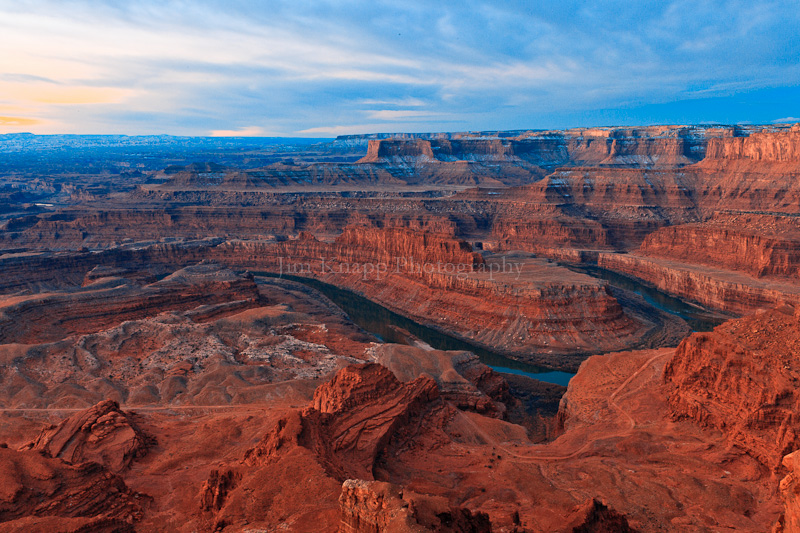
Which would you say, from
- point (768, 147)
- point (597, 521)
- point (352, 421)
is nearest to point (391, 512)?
point (597, 521)

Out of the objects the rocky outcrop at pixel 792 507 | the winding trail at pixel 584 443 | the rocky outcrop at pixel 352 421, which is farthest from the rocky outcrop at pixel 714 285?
the rocky outcrop at pixel 792 507

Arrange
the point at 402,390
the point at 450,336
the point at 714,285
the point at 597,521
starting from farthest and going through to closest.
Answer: the point at 714,285
the point at 450,336
the point at 402,390
the point at 597,521

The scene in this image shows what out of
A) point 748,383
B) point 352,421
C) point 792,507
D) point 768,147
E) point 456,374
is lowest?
point 456,374

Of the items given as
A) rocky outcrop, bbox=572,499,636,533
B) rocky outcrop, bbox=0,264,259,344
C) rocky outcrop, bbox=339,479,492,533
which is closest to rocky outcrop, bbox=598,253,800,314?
rocky outcrop, bbox=572,499,636,533

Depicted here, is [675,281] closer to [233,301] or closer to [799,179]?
[799,179]

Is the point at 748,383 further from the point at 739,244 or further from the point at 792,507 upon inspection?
the point at 739,244

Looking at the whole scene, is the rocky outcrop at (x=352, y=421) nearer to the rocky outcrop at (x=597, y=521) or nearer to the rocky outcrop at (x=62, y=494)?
the rocky outcrop at (x=62, y=494)

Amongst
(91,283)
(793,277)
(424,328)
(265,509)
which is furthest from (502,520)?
(793,277)
